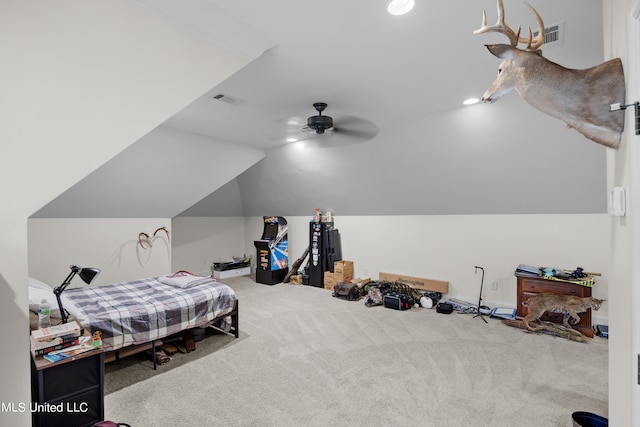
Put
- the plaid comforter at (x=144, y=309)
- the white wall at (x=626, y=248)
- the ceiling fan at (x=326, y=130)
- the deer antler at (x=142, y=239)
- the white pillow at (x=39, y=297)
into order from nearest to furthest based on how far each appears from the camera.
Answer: the white wall at (x=626, y=248) < the white pillow at (x=39, y=297) < the plaid comforter at (x=144, y=309) < the ceiling fan at (x=326, y=130) < the deer antler at (x=142, y=239)

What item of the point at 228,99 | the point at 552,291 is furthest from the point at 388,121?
the point at 552,291

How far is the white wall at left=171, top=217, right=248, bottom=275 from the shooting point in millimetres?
6930

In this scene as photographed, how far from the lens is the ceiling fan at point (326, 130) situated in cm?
376

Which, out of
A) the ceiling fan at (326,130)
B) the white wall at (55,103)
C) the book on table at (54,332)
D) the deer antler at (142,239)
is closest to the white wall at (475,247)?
the ceiling fan at (326,130)

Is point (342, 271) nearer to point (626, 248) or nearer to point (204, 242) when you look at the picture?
point (204, 242)

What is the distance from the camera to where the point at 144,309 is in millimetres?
2979

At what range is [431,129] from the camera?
4199mm

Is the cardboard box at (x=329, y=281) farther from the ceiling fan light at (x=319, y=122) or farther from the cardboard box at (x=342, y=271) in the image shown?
the ceiling fan light at (x=319, y=122)

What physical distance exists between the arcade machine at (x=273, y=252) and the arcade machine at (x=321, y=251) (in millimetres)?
778

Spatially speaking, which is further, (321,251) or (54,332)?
(321,251)

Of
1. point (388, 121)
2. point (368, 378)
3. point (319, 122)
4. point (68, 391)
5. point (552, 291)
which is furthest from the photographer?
point (388, 121)

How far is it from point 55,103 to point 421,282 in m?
5.11

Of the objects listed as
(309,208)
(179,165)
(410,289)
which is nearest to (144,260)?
(179,165)

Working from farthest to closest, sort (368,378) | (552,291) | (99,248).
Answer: (99,248) → (552,291) → (368,378)
